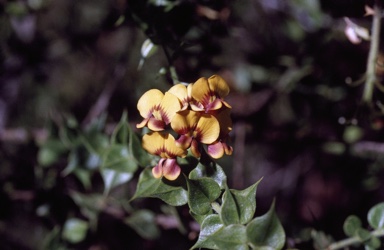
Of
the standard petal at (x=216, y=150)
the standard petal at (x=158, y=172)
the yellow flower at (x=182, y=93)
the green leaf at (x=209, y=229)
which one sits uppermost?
the yellow flower at (x=182, y=93)

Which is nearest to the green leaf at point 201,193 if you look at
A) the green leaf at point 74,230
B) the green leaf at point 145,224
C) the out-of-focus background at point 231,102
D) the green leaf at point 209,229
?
the green leaf at point 209,229

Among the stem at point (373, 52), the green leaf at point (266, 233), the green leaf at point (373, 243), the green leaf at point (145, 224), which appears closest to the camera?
the green leaf at point (266, 233)

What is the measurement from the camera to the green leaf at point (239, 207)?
73 cm

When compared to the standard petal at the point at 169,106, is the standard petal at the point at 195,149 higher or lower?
lower

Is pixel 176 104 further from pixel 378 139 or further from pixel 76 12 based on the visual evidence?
pixel 76 12

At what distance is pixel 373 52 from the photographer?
1045mm

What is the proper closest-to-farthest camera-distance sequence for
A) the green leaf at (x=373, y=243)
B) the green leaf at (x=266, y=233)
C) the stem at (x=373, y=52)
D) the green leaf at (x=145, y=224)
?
the green leaf at (x=266, y=233) → the green leaf at (x=373, y=243) → the stem at (x=373, y=52) → the green leaf at (x=145, y=224)

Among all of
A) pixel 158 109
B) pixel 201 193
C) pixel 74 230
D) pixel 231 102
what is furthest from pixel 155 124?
pixel 231 102

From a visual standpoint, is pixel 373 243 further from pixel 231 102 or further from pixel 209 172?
pixel 231 102

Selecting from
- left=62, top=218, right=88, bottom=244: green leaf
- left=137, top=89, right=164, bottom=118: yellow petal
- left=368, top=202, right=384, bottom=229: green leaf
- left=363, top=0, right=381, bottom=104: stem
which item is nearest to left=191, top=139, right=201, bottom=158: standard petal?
left=137, top=89, right=164, bottom=118: yellow petal

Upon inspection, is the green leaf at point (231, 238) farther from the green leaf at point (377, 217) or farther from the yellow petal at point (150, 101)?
the green leaf at point (377, 217)

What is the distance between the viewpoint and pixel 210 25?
1322 mm

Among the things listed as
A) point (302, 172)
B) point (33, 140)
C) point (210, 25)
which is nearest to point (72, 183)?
point (33, 140)

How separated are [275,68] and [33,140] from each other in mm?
865
